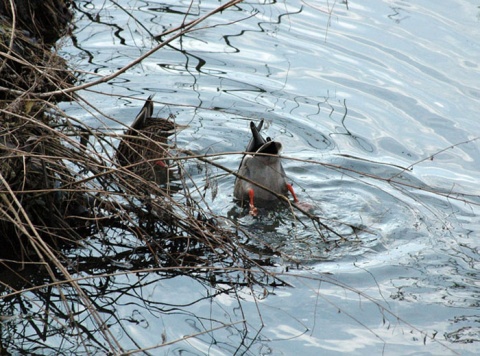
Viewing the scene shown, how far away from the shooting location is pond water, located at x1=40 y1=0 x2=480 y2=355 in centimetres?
484

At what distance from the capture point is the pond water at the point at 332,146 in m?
4.84

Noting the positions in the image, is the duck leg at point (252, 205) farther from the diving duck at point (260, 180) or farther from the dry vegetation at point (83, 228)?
the dry vegetation at point (83, 228)

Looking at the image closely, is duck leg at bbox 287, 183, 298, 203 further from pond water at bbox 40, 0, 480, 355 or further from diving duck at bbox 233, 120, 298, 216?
pond water at bbox 40, 0, 480, 355

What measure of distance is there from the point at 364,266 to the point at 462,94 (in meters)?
3.44

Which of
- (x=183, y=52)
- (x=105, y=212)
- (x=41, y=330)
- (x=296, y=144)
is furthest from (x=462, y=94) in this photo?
(x=41, y=330)

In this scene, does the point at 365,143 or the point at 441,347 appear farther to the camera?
the point at 365,143

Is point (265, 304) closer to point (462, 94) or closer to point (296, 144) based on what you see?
point (296, 144)

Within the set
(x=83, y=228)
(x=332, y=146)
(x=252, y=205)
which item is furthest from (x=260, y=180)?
(x=83, y=228)

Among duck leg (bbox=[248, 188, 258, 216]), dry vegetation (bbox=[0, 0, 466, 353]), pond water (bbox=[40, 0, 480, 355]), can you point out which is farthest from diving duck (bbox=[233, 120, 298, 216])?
dry vegetation (bbox=[0, 0, 466, 353])

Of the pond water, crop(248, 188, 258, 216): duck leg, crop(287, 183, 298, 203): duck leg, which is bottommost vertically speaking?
crop(248, 188, 258, 216): duck leg

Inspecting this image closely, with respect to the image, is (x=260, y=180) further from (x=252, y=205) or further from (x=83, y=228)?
(x=83, y=228)

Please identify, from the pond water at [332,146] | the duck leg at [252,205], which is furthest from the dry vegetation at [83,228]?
the duck leg at [252,205]

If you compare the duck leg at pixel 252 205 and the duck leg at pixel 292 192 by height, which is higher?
the duck leg at pixel 292 192

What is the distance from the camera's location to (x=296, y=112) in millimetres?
8211
